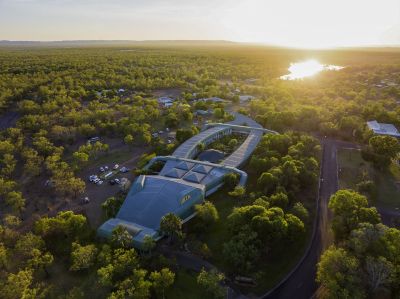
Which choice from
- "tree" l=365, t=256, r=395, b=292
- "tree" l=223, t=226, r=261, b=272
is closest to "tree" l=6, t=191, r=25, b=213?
"tree" l=223, t=226, r=261, b=272

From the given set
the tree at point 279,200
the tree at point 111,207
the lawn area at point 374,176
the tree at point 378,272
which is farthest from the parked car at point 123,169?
the tree at point 378,272

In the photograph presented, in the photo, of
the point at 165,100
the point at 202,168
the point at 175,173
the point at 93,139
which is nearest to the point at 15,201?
the point at 175,173

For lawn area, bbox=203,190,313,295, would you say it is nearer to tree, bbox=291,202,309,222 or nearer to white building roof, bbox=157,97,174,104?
tree, bbox=291,202,309,222

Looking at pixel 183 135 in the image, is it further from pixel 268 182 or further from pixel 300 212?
pixel 300 212

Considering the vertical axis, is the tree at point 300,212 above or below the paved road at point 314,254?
above

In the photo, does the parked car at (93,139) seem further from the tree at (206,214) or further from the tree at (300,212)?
the tree at (300,212)
